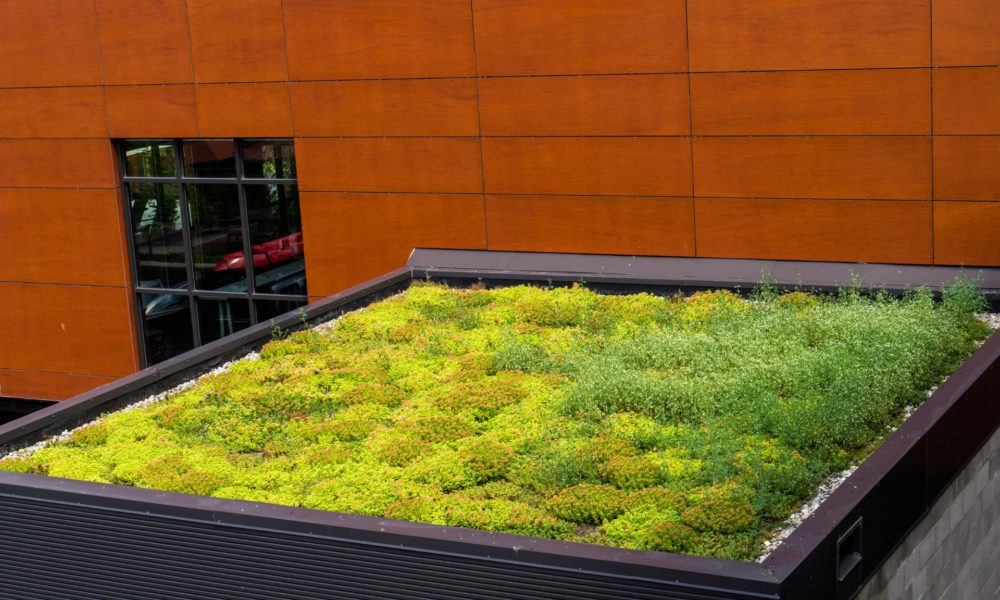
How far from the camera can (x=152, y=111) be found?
55.8ft

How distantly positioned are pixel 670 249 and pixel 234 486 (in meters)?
7.18

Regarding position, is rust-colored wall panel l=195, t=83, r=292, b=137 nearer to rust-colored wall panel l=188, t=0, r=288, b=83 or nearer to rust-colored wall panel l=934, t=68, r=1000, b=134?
rust-colored wall panel l=188, t=0, r=288, b=83

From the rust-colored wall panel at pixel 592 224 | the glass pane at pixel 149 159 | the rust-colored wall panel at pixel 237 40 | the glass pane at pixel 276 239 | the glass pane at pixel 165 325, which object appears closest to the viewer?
the rust-colored wall panel at pixel 592 224

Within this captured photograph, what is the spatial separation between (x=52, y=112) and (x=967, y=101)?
12777 mm

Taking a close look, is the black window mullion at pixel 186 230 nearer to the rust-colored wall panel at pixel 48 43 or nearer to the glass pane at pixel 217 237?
the glass pane at pixel 217 237

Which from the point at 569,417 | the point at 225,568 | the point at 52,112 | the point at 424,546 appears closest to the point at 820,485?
the point at 569,417

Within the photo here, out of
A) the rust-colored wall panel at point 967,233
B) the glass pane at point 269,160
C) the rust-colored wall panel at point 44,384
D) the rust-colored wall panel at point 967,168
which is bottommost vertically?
the rust-colored wall panel at point 44,384

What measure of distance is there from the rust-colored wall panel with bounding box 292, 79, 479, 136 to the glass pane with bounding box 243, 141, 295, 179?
1.48 ft

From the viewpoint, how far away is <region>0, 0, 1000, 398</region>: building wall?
13086 millimetres

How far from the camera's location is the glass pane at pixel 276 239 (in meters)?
16.8

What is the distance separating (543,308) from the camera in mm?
13453

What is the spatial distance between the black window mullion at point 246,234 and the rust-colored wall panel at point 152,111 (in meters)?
0.74

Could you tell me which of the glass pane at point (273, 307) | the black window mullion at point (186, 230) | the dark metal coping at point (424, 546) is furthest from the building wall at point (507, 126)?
the dark metal coping at point (424, 546)

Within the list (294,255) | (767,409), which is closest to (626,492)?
(767,409)
